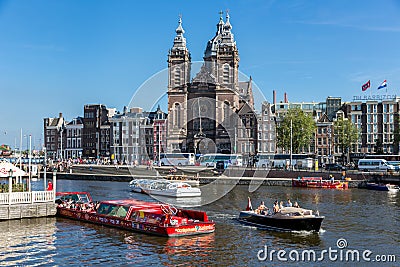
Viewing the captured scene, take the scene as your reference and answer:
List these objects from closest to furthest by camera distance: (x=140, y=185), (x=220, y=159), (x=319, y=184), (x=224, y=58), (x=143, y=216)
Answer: (x=143, y=216)
(x=140, y=185)
(x=319, y=184)
(x=220, y=159)
(x=224, y=58)

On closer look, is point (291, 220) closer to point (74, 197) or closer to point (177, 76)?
point (74, 197)

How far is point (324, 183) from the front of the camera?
87750 mm

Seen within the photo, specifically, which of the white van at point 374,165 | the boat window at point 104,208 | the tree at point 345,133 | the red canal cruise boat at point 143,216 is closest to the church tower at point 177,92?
the tree at point 345,133

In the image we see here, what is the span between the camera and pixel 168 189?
71.5 metres

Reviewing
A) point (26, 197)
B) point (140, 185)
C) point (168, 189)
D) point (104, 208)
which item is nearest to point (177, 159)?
point (140, 185)

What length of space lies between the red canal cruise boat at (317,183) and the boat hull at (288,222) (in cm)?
4814

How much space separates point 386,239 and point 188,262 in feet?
56.7

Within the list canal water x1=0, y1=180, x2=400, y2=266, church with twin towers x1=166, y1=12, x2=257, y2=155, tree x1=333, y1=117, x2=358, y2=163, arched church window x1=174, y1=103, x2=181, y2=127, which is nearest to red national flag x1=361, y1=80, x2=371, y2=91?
tree x1=333, y1=117, x2=358, y2=163

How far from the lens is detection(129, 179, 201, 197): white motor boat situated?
69.9 meters

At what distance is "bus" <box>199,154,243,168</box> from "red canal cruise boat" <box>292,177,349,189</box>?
93.4 feet

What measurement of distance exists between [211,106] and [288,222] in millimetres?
113842

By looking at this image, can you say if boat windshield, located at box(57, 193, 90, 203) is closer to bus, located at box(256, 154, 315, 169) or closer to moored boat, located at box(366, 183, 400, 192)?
moored boat, located at box(366, 183, 400, 192)

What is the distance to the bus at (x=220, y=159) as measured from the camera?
121062mm

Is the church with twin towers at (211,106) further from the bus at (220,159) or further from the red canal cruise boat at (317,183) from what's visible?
the red canal cruise boat at (317,183)
